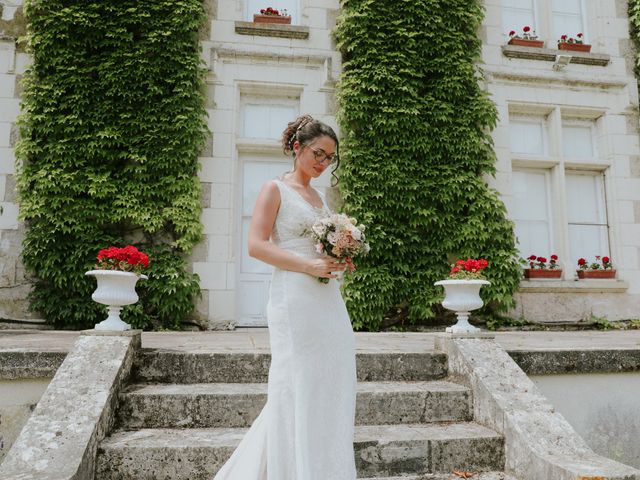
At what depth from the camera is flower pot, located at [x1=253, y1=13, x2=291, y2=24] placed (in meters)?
6.90

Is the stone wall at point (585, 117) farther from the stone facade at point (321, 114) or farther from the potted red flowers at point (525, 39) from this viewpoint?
the potted red flowers at point (525, 39)

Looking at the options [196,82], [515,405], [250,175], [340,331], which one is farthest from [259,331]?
[340,331]

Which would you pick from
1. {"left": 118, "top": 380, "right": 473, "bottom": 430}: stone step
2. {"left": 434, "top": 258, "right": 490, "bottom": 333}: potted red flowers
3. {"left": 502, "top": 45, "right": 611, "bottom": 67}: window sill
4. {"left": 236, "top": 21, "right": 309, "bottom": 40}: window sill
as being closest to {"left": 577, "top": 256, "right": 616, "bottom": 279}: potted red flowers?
{"left": 502, "top": 45, "right": 611, "bottom": 67}: window sill

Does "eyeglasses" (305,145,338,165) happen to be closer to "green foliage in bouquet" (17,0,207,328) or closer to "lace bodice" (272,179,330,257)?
"lace bodice" (272,179,330,257)

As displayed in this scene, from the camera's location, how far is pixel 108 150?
6.18m

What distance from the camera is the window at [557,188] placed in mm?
7316

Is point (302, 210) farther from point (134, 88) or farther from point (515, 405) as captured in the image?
point (134, 88)

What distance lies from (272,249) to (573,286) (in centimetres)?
610

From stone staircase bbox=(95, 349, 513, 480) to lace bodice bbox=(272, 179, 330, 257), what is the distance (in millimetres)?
1194

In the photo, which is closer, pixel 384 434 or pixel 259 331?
pixel 384 434

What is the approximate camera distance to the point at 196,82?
6461 mm

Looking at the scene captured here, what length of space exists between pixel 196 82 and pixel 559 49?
5.37 metres

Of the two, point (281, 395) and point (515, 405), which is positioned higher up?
point (281, 395)

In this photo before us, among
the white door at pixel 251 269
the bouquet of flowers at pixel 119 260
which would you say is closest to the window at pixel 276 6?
the white door at pixel 251 269
